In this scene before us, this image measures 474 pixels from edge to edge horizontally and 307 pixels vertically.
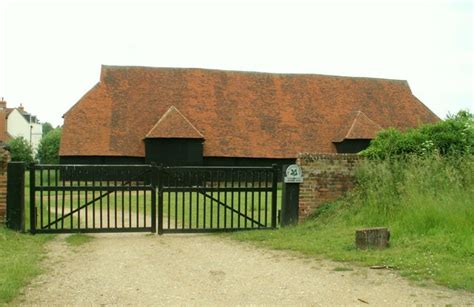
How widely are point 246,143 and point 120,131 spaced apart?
7.43 meters

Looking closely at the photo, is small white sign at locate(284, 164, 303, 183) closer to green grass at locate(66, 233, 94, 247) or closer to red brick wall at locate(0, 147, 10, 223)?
green grass at locate(66, 233, 94, 247)

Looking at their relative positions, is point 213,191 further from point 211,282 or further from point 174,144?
point 174,144

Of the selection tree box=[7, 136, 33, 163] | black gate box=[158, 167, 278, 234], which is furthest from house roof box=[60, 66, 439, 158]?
tree box=[7, 136, 33, 163]

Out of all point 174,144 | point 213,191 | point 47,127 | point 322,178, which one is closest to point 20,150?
point 174,144

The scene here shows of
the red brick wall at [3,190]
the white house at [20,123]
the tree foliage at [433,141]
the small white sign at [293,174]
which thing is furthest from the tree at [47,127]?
the small white sign at [293,174]

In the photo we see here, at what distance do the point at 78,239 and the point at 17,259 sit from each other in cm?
273

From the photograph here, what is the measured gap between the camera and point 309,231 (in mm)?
10578

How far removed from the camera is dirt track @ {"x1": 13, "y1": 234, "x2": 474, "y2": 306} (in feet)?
18.8

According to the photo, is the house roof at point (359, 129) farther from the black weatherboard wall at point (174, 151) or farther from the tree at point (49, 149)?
the tree at point (49, 149)

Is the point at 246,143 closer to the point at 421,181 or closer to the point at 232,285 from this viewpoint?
the point at 421,181

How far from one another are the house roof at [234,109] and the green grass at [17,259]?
19808mm

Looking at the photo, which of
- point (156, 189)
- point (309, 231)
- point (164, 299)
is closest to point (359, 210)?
point (309, 231)

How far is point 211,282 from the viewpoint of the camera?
662 cm

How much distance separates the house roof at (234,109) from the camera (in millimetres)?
30797
